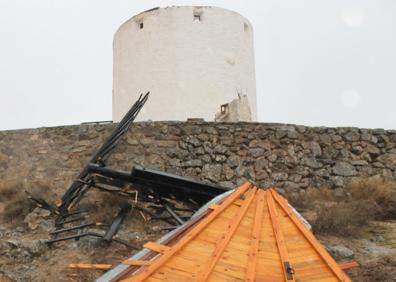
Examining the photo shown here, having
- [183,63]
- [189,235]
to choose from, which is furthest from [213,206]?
[183,63]

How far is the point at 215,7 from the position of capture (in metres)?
15.1

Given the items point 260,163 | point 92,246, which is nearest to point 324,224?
point 260,163

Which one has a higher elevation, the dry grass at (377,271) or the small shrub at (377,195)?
A: the small shrub at (377,195)

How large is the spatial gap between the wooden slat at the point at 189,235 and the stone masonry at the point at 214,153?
578cm

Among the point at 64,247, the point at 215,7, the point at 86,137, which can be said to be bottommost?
the point at 64,247

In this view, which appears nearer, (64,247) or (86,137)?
(64,247)

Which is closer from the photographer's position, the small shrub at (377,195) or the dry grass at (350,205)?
the dry grass at (350,205)

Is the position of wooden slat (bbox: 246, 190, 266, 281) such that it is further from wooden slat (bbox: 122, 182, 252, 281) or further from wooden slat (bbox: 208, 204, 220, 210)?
wooden slat (bbox: 208, 204, 220, 210)

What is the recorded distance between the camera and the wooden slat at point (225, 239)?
18.1 ft

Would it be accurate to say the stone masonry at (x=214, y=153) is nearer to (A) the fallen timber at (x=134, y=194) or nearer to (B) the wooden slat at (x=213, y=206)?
(A) the fallen timber at (x=134, y=194)

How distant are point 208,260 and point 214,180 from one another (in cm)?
710

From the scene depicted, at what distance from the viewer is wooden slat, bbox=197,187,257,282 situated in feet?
18.1

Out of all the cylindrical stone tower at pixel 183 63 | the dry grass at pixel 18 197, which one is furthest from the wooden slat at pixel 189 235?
the cylindrical stone tower at pixel 183 63

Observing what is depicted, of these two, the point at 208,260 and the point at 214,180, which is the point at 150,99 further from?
the point at 208,260
